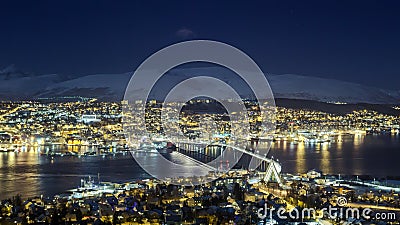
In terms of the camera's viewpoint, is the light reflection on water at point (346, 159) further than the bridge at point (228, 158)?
Yes

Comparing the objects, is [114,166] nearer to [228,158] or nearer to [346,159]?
[228,158]

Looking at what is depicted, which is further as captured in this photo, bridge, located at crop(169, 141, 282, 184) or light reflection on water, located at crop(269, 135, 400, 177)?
light reflection on water, located at crop(269, 135, 400, 177)

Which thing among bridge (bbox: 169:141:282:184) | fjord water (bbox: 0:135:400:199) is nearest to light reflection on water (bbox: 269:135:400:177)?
fjord water (bbox: 0:135:400:199)

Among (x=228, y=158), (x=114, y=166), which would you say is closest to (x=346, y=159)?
(x=228, y=158)

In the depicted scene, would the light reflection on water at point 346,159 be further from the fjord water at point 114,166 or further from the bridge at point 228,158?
the bridge at point 228,158

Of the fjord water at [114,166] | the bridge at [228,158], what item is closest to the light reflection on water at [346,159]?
the fjord water at [114,166]

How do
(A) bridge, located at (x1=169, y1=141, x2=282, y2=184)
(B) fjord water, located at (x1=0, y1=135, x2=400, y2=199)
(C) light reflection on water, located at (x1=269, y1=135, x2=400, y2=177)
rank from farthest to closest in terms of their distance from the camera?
1. (C) light reflection on water, located at (x1=269, y1=135, x2=400, y2=177)
2. (A) bridge, located at (x1=169, y1=141, x2=282, y2=184)
3. (B) fjord water, located at (x1=0, y1=135, x2=400, y2=199)

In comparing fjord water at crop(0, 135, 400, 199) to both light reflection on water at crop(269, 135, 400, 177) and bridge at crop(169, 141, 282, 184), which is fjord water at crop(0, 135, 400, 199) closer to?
light reflection on water at crop(269, 135, 400, 177)

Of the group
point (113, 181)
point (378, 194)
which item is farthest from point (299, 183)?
point (113, 181)
